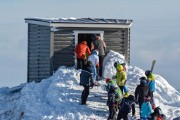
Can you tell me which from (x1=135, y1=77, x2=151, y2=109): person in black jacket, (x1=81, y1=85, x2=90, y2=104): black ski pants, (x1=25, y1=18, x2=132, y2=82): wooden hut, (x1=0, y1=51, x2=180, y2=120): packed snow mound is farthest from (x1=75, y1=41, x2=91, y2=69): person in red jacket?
(x1=135, y1=77, x2=151, y2=109): person in black jacket

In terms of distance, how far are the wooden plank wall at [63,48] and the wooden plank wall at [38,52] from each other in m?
0.55

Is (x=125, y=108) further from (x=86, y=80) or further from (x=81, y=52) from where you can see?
(x=81, y=52)

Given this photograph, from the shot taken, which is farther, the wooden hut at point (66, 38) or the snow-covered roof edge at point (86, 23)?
the wooden hut at point (66, 38)

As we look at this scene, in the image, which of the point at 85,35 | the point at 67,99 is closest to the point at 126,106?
the point at 67,99

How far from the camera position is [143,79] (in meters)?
25.3

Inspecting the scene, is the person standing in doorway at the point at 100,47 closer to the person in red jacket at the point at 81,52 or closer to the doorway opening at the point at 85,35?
the person in red jacket at the point at 81,52

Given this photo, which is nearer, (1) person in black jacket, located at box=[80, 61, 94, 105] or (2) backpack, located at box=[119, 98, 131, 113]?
(2) backpack, located at box=[119, 98, 131, 113]

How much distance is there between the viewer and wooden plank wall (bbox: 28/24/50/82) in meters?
33.1

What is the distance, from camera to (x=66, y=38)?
32.4 metres

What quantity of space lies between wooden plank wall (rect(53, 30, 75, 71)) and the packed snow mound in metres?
0.77

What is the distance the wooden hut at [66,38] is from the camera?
32344 millimetres

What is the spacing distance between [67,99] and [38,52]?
738 centimetres

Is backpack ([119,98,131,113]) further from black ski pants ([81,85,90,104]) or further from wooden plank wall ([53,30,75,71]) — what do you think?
wooden plank wall ([53,30,75,71])

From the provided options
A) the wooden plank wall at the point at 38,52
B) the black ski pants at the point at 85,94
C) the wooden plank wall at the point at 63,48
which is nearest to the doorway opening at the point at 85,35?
the wooden plank wall at the point at 63,48
